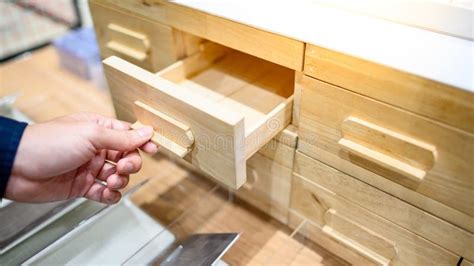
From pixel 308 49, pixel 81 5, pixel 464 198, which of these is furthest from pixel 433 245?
pixel 81 5

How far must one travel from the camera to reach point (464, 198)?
462 millimetres

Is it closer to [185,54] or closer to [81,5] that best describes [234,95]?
[185,54]

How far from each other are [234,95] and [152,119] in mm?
188

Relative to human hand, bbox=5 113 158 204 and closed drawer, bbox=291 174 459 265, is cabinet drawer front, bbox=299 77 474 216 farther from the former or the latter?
human hand, bbox=5 113 158 204

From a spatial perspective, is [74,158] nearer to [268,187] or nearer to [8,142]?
[8,142]

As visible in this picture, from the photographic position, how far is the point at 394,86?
445mm

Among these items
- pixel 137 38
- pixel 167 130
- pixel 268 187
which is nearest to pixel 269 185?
pixel 268 187

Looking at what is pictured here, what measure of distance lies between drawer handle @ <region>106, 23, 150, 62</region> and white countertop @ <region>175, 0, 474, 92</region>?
6.3 inches

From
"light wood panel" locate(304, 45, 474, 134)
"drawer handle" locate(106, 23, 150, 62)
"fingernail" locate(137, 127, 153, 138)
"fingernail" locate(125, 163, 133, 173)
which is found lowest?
"fingernail" locate(125, 163, 133, 173)

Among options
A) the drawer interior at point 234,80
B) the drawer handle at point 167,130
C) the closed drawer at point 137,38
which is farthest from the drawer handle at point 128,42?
the drawer handle at point 167,130

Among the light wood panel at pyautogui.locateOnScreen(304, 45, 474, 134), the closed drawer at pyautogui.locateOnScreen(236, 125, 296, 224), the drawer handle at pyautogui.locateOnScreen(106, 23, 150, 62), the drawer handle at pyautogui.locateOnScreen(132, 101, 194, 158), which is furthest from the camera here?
the drawer handle at pyautogui.locateOnScreen(106, 23, 150, 62)

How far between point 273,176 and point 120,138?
0.94ft

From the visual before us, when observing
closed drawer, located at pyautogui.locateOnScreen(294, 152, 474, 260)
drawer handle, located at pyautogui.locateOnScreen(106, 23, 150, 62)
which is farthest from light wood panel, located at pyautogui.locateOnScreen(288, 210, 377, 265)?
drawer handle, located at pyautogui.locateOnScreen(106, 23, 150, 62)

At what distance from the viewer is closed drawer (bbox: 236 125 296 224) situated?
63 centimetres
